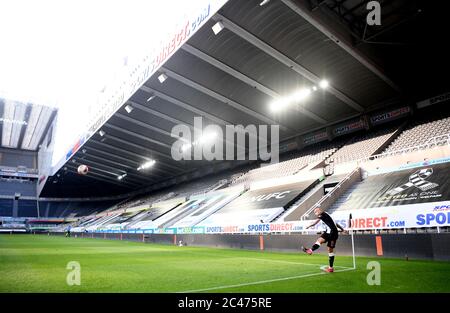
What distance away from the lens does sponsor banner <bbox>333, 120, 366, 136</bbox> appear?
27.2 m

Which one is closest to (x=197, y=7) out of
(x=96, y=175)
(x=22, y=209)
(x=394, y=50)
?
(x=394, y=50)

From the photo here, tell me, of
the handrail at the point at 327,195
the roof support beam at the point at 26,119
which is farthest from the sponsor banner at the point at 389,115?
the roof support beam at the point at 26,119

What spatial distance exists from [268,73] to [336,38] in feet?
16.6

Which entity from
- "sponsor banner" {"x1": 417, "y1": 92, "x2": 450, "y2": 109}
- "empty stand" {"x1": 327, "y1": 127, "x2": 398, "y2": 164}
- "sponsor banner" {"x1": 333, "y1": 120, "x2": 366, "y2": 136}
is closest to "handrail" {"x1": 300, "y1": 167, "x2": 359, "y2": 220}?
"empty stand" {"x1": 327, "y1": 127, "x2": 398, "y2": 164}

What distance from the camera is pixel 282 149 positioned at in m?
34.4

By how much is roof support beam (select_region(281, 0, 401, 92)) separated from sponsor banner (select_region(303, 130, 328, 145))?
29.6 feet

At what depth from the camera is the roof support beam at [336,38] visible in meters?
15.4

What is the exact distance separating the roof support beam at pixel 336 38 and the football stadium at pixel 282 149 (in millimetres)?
81

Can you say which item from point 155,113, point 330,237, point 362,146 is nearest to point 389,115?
point 362,146

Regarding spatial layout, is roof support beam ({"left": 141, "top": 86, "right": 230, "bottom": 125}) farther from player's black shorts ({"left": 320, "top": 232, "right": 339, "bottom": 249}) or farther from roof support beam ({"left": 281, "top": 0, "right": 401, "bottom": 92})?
player's black shorts ({"left": 320, "top": 232, "right": 339, "bottom": 249})

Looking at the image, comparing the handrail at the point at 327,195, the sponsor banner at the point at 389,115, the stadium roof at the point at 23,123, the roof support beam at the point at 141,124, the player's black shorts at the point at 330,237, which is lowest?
the player's black shorts at the point at 330,237

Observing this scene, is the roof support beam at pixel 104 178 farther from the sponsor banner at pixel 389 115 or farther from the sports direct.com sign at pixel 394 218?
the sports direct.com sign at pixel 394 218
